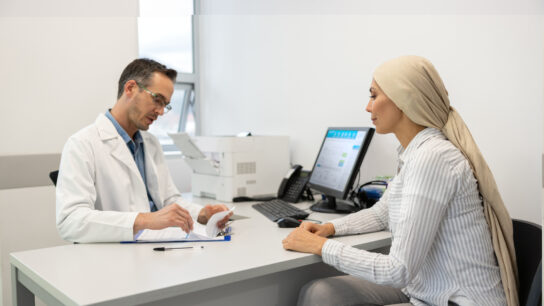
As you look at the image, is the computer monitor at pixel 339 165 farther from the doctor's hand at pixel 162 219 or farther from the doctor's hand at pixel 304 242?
the doctor's hand at pixel 162 219

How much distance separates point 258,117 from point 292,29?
2.22 ft

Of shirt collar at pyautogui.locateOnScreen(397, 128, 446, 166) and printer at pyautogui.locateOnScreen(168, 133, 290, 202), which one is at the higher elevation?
shirt collar at pyautogui.locateOnScreen(397, 128, 446, 166)

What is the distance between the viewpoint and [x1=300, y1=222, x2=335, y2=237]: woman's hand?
1571 millimetres

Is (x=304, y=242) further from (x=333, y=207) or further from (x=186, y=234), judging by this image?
(x=333, y=207)

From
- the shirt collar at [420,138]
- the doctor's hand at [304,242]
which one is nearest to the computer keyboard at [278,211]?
the doctor's hand at [304,242]

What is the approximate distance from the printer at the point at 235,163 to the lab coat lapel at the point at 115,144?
67cm

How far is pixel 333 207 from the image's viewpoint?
217 centimetres

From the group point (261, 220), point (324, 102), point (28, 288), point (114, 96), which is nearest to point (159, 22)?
point (114, 96)

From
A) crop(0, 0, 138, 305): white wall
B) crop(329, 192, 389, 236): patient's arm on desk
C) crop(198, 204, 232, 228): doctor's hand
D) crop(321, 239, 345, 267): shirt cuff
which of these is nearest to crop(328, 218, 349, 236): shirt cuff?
crop(329, 192, 389, 236): patient's arm on desk

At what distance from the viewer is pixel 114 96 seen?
2.81 meters

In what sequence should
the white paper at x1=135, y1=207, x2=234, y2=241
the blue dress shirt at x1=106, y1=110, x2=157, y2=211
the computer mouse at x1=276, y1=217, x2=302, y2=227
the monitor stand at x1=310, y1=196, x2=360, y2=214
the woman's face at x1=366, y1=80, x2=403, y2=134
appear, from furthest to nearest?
the monitor stand at x1=310, y1=196, x2=360, y2=214 → the blue dress shirt at x1=106, y1=110, x2=157, y2=211 → the computer mouse at x1=276, y1=217, x2=302, y2=227 → the white paper at x1=135, y1=207, x2=234, y2=241 → the woman's face at x1=366, y1=80, x2=403, y2=134

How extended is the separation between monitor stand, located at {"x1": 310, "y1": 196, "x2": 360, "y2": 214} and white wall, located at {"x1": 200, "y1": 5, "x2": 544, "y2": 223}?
0.34 metres

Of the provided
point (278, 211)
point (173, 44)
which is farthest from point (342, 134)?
point (173, 44)

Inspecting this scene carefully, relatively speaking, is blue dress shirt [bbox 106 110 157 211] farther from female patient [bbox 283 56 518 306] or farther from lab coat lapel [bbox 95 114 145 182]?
female patient [bbox 283 56 518 306]
